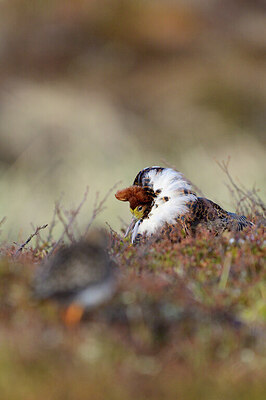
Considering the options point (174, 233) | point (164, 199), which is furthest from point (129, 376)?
point (164, 199)

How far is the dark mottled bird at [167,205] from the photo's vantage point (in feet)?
28.5

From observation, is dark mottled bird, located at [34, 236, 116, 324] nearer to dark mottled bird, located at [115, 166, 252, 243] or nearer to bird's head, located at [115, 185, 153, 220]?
dark mottled bird, located at [115, 166, 252, 243]

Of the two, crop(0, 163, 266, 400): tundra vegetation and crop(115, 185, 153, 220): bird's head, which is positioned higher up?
crop(115, 185, 153, 220): bird's head

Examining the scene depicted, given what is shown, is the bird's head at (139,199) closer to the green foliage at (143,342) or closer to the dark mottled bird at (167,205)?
the dark mottled bird at (167,205)

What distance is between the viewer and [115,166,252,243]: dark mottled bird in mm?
8695

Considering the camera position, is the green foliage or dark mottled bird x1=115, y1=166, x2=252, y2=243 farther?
dark mottled bird x1=115, y1=166, x2=252, y2=243

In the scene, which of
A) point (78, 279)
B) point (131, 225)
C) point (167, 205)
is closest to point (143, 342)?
point (78, 279)

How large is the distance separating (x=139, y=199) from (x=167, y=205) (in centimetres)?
54

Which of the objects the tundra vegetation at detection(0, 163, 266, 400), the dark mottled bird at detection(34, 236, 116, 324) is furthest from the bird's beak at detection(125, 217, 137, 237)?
the dark mottled bird at detection(34, 236, 116, 324)

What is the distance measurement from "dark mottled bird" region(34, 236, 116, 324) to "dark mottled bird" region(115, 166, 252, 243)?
370cm

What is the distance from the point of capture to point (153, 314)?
16.8 ft

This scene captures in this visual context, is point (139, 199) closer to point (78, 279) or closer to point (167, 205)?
point (167, 205)

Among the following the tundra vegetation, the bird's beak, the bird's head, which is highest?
the bird's head

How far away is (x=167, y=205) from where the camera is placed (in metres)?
8.83
